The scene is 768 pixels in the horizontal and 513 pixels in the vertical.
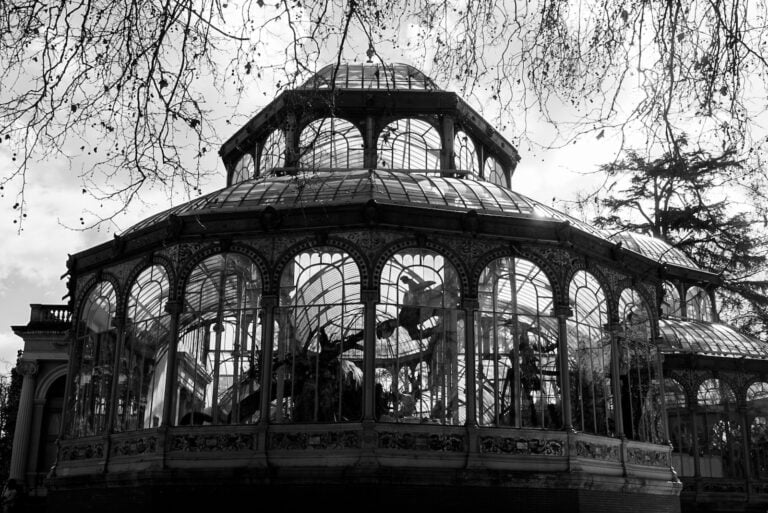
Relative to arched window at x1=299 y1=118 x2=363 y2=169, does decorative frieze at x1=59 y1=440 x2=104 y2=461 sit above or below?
below

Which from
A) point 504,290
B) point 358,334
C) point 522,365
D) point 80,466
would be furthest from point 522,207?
point 80,466

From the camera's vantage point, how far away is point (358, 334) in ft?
52.2

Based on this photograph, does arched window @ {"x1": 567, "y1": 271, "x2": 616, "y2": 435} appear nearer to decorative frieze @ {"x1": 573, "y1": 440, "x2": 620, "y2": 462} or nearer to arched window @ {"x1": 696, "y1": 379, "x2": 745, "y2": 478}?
decorative frieze @ {"x1": 573, "y1": 440, "x2": 620, "y2": 462}

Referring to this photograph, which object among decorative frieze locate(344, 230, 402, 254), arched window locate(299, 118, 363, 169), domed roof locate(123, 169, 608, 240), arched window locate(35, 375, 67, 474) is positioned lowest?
arched window locate(35, 375, 67, 474)

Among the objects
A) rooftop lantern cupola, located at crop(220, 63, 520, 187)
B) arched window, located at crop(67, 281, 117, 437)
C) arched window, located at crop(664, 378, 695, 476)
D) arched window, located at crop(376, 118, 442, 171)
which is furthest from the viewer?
arched window, located at crop(664, 378, 695, 476)

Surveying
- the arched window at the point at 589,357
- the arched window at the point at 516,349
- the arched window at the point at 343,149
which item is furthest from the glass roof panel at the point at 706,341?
the arched window at the point at 343,149

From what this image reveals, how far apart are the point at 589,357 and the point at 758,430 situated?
10.6 metres

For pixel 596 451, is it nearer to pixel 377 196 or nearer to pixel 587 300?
pixel 587 300

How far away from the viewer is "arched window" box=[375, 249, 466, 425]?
15578 millimetres

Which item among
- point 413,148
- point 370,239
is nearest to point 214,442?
point 370,239

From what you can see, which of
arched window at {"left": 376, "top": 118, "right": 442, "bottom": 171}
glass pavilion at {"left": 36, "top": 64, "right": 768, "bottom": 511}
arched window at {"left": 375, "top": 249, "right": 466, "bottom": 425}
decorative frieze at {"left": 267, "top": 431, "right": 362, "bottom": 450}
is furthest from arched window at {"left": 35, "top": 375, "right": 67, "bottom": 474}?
arched window at {"left": 375, "top": 249, "right": 466, "bottom": 425}

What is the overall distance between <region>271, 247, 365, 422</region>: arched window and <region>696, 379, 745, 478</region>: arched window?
1300cm

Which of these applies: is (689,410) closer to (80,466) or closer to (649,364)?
(649,364)

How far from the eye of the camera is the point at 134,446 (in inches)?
632
